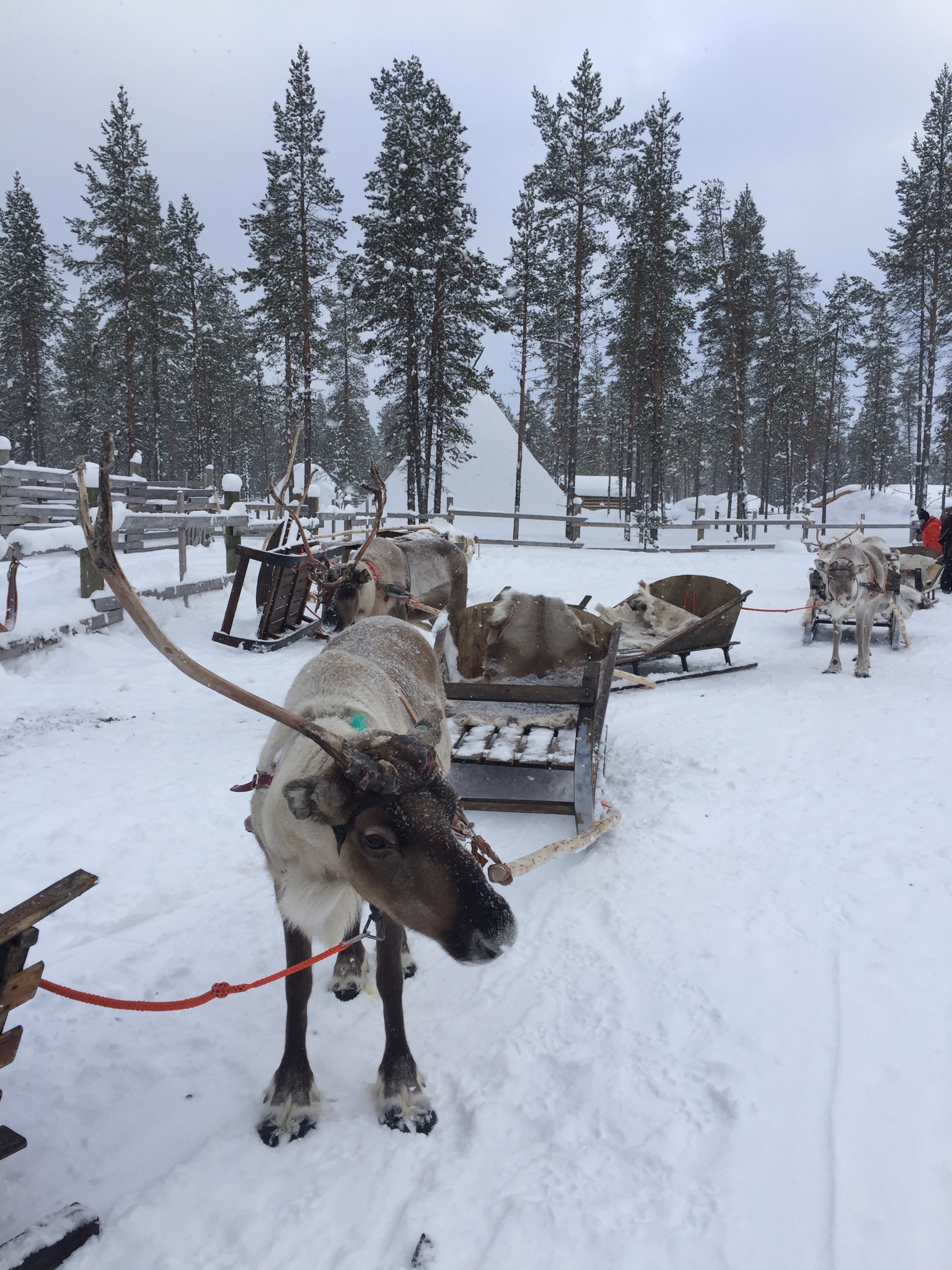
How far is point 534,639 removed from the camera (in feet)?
19.8

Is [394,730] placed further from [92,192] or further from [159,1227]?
[92,192]

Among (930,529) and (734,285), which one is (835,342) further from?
(930,529)

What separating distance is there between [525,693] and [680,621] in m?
4.59

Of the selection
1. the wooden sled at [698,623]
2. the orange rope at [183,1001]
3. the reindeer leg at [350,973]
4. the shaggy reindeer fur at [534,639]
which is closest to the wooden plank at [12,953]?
the orange rope at [183,1001]

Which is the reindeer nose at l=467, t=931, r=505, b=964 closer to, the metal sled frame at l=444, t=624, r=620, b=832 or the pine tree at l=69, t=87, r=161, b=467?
the metal sled frame at l=444, t=624, r=620, b=832

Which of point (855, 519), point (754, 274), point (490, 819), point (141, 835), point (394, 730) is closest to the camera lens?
point (394, 730)

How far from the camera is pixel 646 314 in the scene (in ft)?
78.1

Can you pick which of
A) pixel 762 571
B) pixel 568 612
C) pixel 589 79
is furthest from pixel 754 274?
pixel 568 612

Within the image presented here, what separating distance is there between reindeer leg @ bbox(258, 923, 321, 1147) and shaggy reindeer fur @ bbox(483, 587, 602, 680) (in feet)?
12.0

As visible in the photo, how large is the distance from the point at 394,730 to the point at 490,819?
2.14m

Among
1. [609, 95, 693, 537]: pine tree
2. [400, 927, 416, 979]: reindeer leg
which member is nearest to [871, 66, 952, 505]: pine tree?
[609, 95, 693, 537]: pine tree

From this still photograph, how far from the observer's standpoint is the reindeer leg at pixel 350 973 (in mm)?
2914

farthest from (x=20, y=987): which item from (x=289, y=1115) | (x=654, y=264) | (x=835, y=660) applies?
(x=654, y=264)

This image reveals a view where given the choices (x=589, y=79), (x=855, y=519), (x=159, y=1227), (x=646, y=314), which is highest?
(x=589, y=79)
